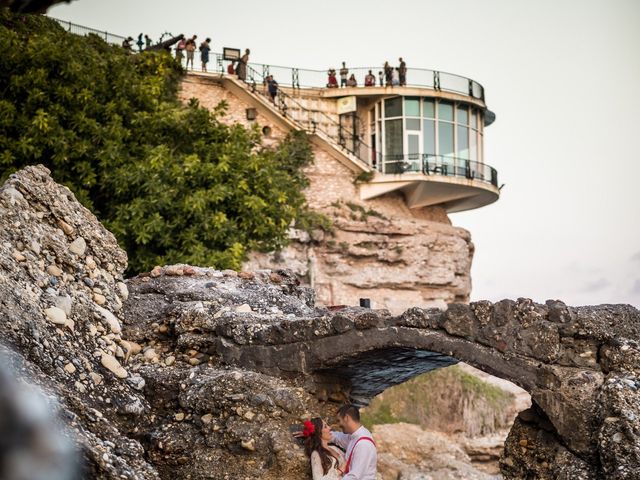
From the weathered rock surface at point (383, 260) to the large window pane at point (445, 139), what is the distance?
2292mm

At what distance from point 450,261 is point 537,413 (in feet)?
67.4

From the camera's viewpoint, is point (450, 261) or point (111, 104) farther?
point (450, 261)

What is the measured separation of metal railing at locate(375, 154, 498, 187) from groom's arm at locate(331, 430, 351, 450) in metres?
20.5

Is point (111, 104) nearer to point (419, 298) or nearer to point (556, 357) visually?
point (419, 298)

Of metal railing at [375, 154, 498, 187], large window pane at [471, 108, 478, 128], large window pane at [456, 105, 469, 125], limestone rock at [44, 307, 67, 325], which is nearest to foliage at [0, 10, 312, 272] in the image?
metal railing at [375, 154, 498, 187]

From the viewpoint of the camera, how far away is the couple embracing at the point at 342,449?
25.8 ft

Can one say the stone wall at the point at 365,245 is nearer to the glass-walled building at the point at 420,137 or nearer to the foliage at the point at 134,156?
the glass-walled building at the point at 420,137

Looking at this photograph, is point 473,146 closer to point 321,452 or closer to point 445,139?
point 445,139

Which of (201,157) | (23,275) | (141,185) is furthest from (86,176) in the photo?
(23,275)

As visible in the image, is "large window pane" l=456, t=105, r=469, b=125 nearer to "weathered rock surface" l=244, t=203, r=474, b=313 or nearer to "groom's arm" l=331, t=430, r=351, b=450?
"weathered rock surface" l=244, t=203, r=474, b=313

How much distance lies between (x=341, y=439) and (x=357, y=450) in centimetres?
65

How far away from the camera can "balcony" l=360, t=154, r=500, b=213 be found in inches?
1118

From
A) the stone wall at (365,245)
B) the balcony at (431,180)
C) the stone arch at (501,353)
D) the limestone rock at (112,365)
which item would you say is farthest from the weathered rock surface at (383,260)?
the limestone rock at (112,365)

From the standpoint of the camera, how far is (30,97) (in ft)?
62.3
